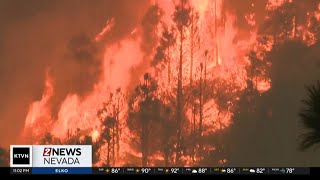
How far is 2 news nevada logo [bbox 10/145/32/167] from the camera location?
781 inches

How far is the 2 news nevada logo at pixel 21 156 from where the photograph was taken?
781 inches

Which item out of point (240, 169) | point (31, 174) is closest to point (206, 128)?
point (240, 169)

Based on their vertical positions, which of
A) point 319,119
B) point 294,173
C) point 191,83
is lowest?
point 294,173

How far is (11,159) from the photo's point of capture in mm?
19859

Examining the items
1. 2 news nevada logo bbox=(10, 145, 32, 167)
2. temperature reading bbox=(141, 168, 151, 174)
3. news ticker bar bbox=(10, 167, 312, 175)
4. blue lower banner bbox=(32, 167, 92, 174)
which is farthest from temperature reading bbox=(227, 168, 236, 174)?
2 news nevada logo bbox=(10, 145, 32, 167)

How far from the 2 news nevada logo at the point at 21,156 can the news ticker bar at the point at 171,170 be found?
0.56 feet

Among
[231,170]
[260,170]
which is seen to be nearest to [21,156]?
[231,170]

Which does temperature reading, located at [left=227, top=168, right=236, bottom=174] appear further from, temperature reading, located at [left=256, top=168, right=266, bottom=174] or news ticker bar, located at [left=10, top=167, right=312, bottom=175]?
temperature reading, located at [left=256, top=168, right=266, bottom=174]

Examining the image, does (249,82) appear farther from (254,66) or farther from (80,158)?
(80,158)

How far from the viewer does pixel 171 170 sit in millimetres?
19703

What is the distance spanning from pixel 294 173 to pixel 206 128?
38.3ft

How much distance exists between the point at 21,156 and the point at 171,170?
5.19 metres

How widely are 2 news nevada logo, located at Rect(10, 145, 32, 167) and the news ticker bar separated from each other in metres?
0.17

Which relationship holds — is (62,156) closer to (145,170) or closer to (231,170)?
(145,170)
